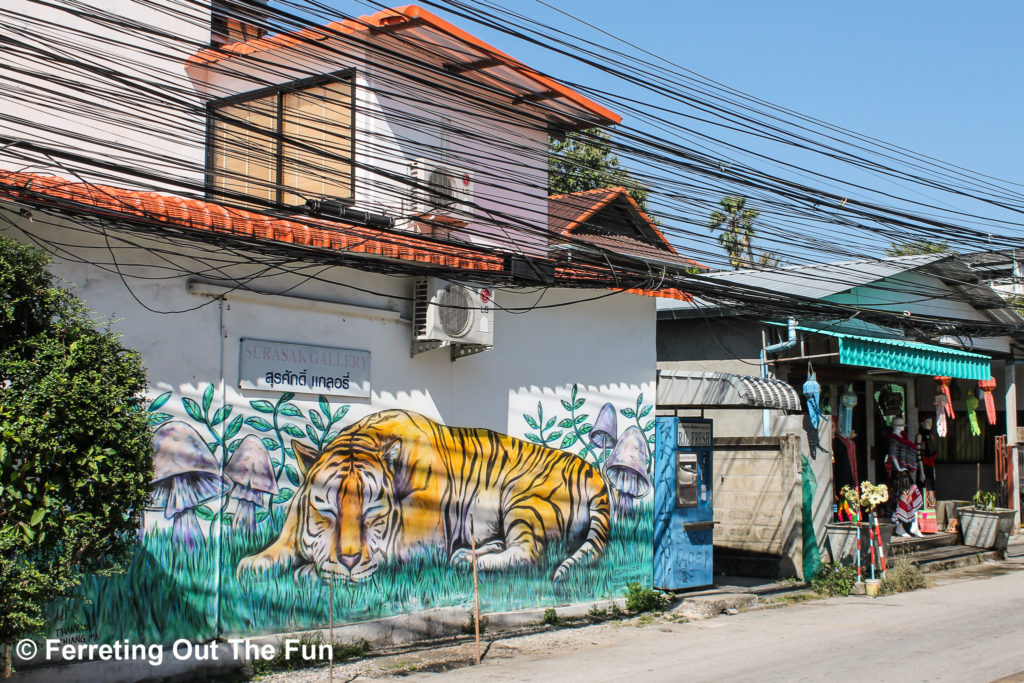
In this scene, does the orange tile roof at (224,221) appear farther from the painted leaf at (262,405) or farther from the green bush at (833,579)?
the green bush at (833,579)

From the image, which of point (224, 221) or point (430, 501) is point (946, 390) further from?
point (224, 221)

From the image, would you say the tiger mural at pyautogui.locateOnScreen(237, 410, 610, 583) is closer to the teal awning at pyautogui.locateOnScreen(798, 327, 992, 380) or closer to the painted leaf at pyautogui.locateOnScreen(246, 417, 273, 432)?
the painted leaf at pyautogui.locateOnScreen(246, 417, 273, 432)

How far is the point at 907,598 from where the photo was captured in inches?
500

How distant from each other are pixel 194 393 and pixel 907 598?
9293 mm

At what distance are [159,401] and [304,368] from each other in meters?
1.38

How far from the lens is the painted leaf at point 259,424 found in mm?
8344

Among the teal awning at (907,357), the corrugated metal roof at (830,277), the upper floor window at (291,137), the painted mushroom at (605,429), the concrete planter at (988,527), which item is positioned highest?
the upper floor window at (291,137)

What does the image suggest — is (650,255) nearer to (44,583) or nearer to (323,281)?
(323,281)

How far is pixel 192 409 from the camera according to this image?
7.94 m

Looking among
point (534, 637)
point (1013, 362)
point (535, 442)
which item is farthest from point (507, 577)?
point (1013, 362)

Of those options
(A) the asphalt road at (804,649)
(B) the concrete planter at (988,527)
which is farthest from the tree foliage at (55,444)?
(B) the concrete planter at (988,527)

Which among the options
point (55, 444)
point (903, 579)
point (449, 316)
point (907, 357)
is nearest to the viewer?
point (55, 444)

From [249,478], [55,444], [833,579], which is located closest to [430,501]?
[249,478]

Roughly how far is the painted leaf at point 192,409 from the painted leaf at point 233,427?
24 centimetres
